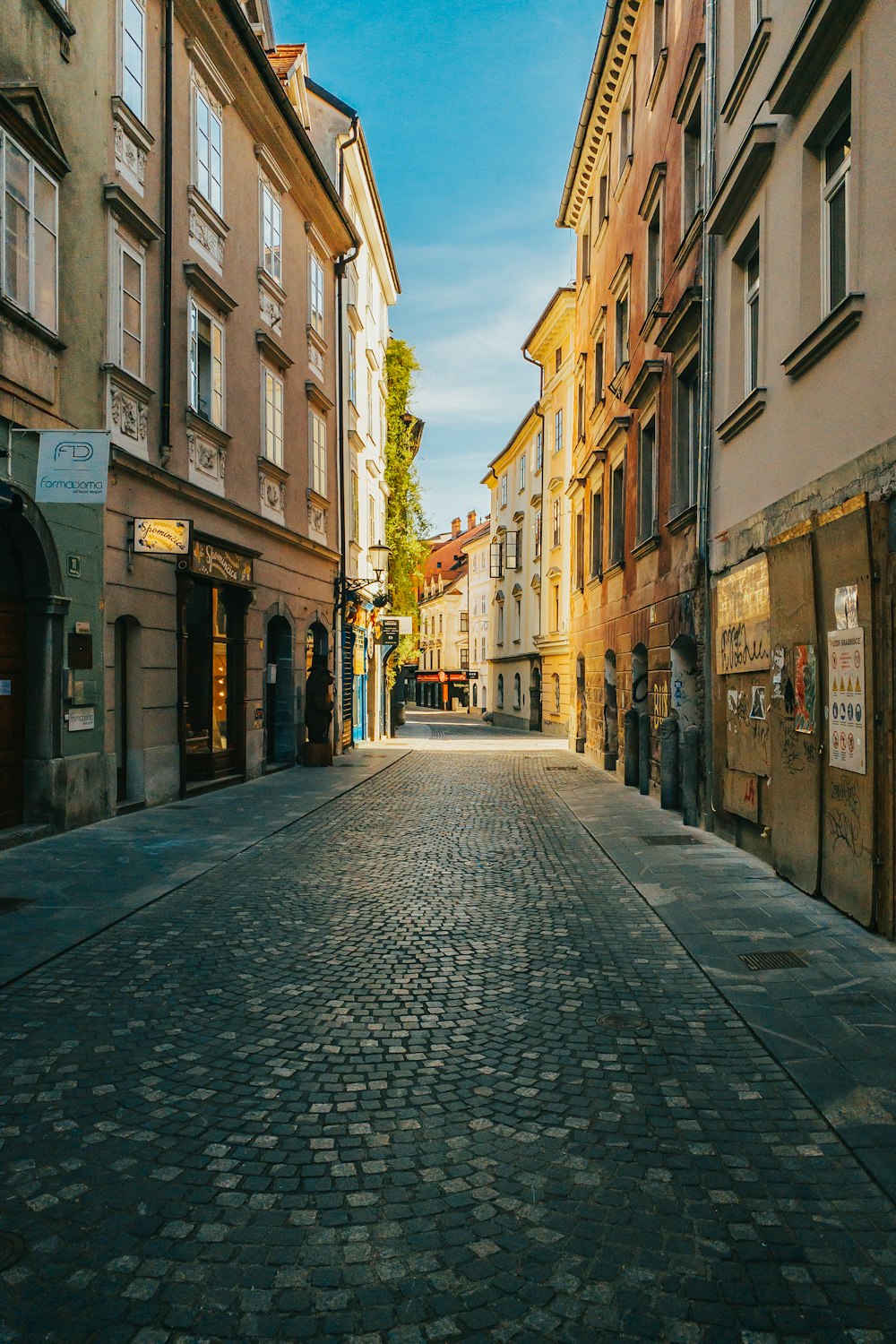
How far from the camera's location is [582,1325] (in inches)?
98.4

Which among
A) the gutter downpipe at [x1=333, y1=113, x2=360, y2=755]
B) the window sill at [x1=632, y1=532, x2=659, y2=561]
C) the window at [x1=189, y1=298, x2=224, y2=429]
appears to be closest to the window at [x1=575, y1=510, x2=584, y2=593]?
the gutter downpipe at [x1=333, y1=113, x2=360, y2=755]

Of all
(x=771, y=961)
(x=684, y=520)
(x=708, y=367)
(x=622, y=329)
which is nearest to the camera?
(x=771, y=961)

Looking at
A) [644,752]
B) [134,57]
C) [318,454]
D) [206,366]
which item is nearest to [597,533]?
[318,454]

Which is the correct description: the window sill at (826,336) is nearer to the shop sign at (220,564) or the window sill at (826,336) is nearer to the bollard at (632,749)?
the shop sign at (220,564)

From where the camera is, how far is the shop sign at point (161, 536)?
11.8 metres

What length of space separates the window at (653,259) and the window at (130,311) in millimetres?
8129

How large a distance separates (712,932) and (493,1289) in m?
4.16

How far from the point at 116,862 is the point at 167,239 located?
874cm

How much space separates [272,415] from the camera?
59.9 feet

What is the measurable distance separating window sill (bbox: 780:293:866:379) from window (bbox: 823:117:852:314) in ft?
1.39

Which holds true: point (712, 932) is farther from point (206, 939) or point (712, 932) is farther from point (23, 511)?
point (23, 511)

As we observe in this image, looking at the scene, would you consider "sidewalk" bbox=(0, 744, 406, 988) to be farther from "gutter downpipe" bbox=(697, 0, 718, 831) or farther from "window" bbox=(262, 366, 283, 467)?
"window" bbox=(262, 366, 283, 467)

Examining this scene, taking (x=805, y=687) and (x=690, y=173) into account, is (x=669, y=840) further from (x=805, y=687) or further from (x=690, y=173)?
(x=690, y=173)

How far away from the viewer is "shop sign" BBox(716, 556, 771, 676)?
895 centimetres
